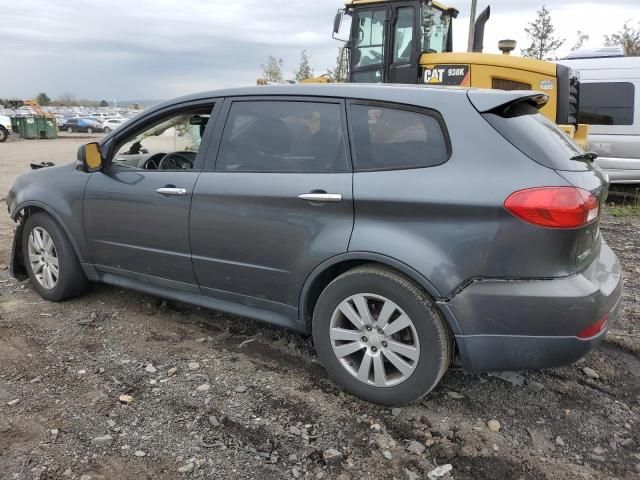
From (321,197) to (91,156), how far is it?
1.95 m

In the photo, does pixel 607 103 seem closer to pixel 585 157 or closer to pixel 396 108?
pixel 585 157

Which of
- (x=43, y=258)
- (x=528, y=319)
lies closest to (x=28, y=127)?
(x=43, y=258)

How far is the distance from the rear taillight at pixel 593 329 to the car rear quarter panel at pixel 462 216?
28cm

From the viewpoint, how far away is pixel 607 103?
862 cm

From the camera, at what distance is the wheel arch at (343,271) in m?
2.64

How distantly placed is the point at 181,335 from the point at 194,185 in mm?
1112

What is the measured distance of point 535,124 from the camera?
2814 mm

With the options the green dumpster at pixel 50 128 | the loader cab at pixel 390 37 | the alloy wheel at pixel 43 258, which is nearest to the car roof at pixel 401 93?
the alloy wheel at pixel 43 258

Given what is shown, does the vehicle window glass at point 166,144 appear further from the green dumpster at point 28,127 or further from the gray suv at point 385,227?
the green dumpster at point 28,127

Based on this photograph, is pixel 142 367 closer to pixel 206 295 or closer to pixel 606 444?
pixel 206 295

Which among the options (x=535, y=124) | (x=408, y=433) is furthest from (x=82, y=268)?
(x=535, y=124)

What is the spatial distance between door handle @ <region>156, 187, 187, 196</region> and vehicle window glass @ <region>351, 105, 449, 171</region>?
1.21 meters

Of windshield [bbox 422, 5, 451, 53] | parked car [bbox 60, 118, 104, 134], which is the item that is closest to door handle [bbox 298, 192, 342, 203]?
windshield [bbox 422, 5, 451, 53]

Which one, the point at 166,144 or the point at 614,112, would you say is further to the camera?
the point at 614,112
